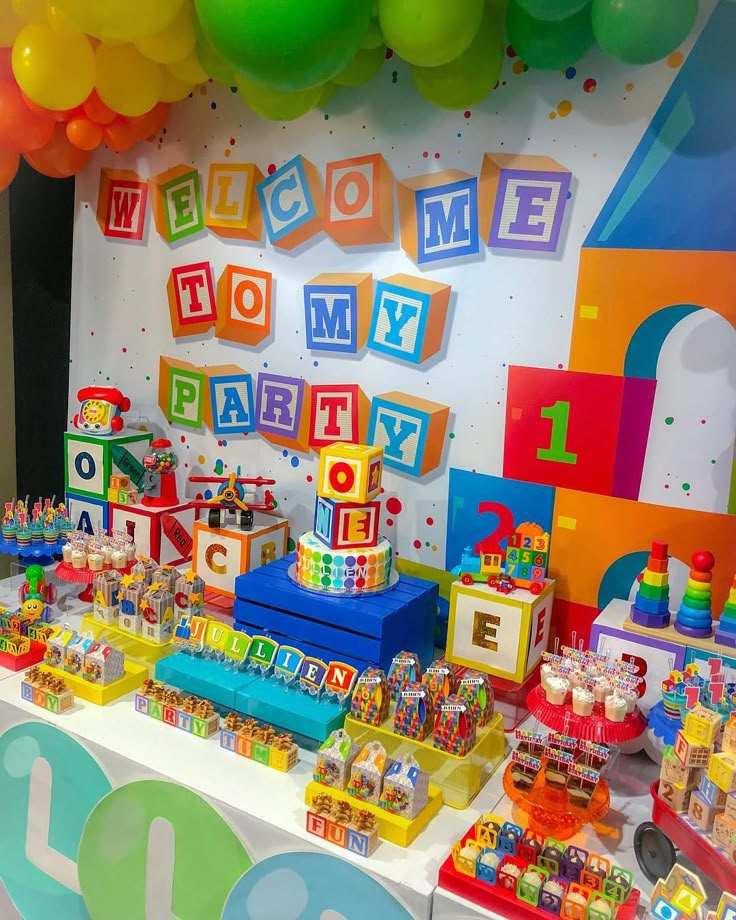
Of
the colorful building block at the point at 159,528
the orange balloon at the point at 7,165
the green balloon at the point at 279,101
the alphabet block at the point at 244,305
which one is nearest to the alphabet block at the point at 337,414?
the alphabet block at the point at 244,305

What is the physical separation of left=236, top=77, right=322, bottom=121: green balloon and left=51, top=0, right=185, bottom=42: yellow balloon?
30 cm

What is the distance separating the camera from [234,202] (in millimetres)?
2520

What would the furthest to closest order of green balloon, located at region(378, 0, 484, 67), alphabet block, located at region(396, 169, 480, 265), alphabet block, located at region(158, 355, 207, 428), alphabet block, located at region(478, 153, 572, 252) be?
alphabet block, located at region(158, 355, 207, 428)
alphabet block, located at region(396, 169, 480, 265)
alphabet block, located at region(478, 153, 572, 252)
green balloon, located at region(378, 0, 484, 67)

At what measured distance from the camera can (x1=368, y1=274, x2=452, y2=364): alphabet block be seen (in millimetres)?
2201

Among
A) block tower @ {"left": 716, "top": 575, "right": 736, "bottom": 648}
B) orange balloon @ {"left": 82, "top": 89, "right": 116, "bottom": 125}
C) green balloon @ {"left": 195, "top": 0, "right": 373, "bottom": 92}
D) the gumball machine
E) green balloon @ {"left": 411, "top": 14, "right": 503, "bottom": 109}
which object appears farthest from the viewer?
the gumball machine

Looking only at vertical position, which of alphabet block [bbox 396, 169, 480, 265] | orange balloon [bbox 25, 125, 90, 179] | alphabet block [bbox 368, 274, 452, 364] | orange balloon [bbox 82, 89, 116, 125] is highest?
orange balloon [bbox 82, 89, 116, 125]

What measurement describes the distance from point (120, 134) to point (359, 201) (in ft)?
2.65

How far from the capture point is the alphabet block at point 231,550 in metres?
2.40

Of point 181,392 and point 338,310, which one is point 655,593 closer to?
point 338,310

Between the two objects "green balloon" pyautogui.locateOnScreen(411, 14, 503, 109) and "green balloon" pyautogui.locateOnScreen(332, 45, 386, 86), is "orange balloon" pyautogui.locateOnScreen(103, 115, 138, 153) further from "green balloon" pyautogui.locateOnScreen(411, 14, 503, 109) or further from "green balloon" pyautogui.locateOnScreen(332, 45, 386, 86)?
"green balloon" pyautogui.locateOnScreen(411, 14, 503, 109)

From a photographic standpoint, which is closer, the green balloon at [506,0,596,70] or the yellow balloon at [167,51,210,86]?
the green balloon at [506,0,596,70]

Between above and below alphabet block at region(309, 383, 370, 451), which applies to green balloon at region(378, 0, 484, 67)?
above

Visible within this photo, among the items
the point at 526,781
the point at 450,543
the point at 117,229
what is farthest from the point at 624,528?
the point at 117,229

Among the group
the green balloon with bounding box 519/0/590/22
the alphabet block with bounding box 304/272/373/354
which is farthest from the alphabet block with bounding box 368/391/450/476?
the green balloon with bounding box 519/0/590/22
